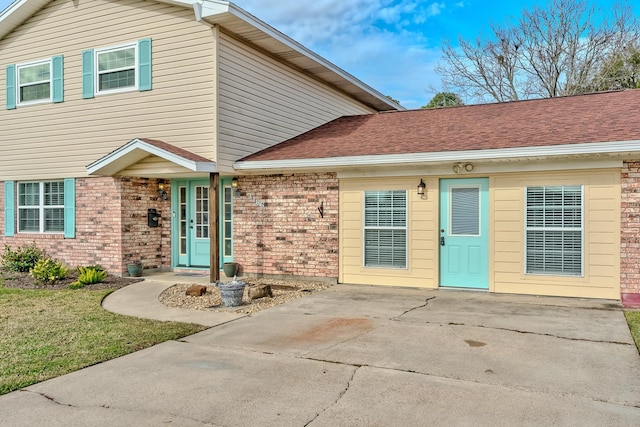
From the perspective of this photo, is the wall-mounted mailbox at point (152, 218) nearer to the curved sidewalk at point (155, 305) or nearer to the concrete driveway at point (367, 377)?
the curved sidewalk at point (155, 305)

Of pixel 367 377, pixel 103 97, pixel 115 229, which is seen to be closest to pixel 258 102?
pixel 103 97

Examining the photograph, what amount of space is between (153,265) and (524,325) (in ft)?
27.1

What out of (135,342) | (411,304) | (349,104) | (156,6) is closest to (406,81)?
(349,104)

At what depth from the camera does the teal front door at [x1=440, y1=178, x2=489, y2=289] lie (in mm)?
8658

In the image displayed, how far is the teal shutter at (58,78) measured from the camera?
11367mm

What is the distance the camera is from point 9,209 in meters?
12.3

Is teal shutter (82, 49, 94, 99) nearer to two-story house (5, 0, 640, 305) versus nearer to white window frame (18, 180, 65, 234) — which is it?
two-story house (5, 0, 640, 305)

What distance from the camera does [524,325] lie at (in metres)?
6.30

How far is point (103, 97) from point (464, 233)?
821 cm

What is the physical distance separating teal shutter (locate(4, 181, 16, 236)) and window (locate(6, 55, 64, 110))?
1.97 meters

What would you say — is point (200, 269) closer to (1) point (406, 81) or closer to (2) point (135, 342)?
(2) point (135, 342)

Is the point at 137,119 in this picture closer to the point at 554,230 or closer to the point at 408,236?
the point at 408,236

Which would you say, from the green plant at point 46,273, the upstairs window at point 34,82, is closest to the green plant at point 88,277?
the green plant at point 46,273

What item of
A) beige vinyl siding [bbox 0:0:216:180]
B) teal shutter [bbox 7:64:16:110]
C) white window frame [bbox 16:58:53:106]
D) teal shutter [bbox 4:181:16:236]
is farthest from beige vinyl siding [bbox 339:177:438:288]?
teal shutter [bbox 7:64:16:110]
